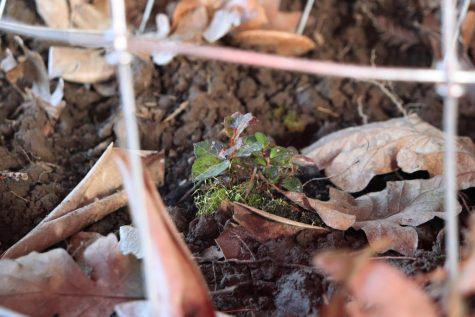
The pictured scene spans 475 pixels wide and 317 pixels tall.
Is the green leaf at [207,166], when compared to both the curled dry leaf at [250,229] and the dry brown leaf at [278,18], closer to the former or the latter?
the curled dry leaf at [250,229]

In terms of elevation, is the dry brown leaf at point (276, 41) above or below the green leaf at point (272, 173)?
above

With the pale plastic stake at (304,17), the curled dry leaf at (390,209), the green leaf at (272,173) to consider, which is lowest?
the curled dry leaf at (390,209)

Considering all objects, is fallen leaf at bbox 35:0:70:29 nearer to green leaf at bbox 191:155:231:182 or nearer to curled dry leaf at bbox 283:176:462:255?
green leaf at bbox 191:155:231:182

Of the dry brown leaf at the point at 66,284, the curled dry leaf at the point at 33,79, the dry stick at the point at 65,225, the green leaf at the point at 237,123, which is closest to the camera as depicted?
the dry brown leaf at the point at 66,284

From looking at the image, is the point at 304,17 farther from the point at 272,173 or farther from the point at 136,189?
the point at 136,189

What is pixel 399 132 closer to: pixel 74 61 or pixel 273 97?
pixel 273 97

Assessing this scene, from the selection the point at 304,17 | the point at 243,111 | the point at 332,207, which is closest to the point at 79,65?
the point at 243,111

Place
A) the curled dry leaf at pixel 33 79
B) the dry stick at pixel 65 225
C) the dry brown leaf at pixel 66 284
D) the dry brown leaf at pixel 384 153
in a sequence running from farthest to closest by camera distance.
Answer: the curled dry leaf at pixel 33 79 < the dry brown leaf at pixel 384 153 < the dry stick at pixel 65 225 < the dry brown leaf at pixel 66 284

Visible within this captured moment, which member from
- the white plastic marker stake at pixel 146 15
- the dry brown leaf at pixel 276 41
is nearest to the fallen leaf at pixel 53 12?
the white plastic marker stake at pixel 146 15
